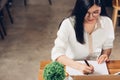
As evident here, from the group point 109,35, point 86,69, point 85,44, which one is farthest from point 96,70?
point 109,35

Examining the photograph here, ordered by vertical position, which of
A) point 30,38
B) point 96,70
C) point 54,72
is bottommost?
point 30,38

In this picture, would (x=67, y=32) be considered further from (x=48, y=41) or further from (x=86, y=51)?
(x=48, y=41)

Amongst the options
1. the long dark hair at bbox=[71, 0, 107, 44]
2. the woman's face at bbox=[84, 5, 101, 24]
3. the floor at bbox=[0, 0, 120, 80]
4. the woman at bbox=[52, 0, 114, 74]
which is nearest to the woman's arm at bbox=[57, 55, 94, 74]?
the woman at bbox=[52, 0, 114, 74]

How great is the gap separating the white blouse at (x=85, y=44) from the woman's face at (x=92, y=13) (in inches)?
3.7

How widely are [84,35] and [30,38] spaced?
6.38ft

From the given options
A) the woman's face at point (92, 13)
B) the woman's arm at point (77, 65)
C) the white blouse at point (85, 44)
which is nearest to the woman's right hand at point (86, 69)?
the woman's arm at point (77, 65)

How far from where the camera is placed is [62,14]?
14.3ft

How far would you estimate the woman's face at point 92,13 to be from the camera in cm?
172

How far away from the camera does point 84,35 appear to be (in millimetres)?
1837

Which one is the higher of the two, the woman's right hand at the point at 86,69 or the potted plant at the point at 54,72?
the potted plant at the point at 54,72

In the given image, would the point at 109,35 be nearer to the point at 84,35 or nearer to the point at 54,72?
the point at 84,35

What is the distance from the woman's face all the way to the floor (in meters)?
0.91

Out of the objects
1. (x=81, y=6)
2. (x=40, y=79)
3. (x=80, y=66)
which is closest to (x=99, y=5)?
(x=81, y=6)

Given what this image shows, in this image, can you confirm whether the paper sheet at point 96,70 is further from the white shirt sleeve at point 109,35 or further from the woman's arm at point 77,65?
the white shirt sleeve at point 109,35
